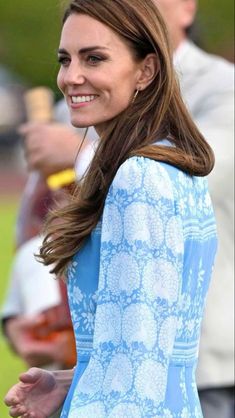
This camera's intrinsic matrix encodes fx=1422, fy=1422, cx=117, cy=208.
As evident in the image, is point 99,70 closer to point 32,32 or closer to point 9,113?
point 9,113

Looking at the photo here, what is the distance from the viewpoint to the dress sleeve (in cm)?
279

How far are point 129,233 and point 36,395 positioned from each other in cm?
51

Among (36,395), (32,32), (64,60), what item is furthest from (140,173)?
(32,32)

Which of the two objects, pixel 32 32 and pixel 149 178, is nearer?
pixel 149 178

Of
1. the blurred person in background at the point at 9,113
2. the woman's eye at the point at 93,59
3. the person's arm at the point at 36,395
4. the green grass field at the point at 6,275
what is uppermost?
the blurred person in background at the point at 9,113

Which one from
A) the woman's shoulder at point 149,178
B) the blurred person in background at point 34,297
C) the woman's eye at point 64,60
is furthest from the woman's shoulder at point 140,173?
the blurred person in background at point 34,297

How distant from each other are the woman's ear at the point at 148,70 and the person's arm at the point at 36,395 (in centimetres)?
66

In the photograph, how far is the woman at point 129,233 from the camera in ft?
9.18

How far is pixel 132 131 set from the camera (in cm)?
297

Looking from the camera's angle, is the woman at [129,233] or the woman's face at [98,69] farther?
the woman's face at [98,69]

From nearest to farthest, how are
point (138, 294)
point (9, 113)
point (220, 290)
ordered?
1. point (138, 294)
2. point (220, 290)
3. point (9, 113)

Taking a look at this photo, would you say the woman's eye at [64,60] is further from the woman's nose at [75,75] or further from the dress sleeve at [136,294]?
the dress sleeve at [136,294]

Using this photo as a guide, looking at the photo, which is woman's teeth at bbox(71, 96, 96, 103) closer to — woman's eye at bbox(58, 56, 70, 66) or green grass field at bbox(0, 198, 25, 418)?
woman's eye at bbox(58, 56, 70, 66)

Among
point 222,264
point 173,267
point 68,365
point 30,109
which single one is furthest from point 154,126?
point 68,365
